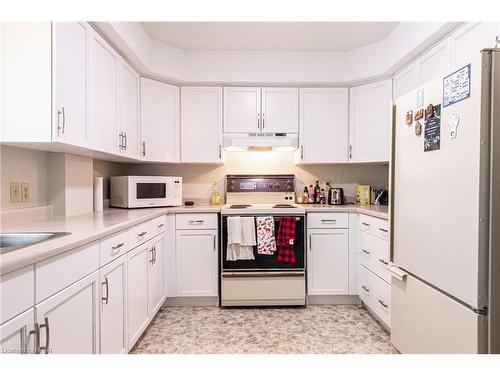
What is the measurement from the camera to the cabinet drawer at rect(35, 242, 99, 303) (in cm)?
96

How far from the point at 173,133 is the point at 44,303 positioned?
6.91 ft

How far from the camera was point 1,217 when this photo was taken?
4.94 ft

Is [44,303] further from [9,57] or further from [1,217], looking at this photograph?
[9,57]

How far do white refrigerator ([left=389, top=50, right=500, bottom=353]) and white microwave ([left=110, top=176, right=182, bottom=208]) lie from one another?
2.03 metres

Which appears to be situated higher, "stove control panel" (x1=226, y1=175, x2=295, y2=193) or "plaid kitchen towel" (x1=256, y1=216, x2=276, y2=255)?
"stove control panel" (x1=226, y1=175, x2=295, y2=193)

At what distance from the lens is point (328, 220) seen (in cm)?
264

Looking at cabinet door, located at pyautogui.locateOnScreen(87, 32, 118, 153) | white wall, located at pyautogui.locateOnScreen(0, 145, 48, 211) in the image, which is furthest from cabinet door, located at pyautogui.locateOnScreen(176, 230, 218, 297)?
white wall, located at pyautogui.locateOnScreen(0, 145, 48, 211)

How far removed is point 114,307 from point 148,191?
1327 millimetres

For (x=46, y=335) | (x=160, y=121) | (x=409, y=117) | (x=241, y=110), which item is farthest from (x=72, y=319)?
(x=241, y=110)

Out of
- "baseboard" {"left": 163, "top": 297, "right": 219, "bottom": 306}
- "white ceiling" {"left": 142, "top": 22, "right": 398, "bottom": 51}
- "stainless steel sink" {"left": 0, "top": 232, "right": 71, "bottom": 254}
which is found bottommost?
"baseboard" {"left": 163, "top": 297, "right": 219, "bottom": 306}

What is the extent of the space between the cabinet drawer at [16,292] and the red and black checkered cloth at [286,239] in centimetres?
191

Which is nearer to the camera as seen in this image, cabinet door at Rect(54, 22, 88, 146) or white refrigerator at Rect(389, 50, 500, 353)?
white refrigerator at Rect(389, 50, 500, 353)

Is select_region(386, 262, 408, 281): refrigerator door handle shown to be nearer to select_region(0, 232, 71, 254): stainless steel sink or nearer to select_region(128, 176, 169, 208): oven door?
select_region(0, 232, 71, 254): stainless steel sink
